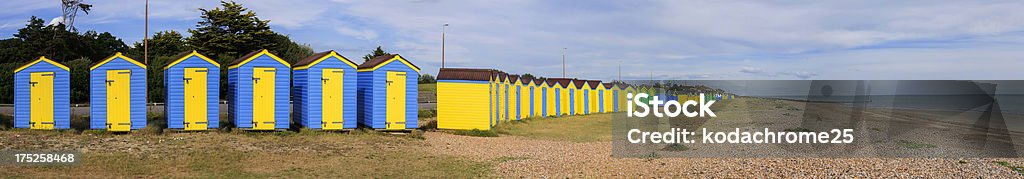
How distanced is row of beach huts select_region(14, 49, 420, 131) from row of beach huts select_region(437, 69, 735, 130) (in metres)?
3.00

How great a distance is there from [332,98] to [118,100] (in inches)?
194

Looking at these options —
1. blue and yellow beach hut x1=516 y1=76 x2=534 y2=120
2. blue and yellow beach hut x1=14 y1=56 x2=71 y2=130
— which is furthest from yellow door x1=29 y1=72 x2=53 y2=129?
blue and yellow beach hut x1=516 y1=76 x2=534 y2=120

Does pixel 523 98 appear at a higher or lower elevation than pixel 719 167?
higher

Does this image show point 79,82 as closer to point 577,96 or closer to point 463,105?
point 577,96

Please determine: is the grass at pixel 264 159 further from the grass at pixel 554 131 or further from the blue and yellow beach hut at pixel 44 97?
the grass at pixel 554 131

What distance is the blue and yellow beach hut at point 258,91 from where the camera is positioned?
17891 mm

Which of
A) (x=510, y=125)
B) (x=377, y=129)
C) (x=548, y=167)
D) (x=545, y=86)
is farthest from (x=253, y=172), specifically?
(x=545, y=86)

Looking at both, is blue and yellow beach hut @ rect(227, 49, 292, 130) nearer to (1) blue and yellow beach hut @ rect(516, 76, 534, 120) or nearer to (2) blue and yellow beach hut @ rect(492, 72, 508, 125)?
(2) blue and yellow beach hut @ rect(492, 72, 508, 125)

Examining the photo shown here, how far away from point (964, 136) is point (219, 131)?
21.1 meters

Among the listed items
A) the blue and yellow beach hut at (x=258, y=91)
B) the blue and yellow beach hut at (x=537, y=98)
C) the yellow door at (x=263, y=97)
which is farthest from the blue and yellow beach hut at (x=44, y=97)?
the blue and yellow beach hut at (x=537, y=98)

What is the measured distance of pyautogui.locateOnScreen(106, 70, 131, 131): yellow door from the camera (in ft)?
57.2

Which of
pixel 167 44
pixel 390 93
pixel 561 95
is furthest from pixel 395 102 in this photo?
pixel 167 44

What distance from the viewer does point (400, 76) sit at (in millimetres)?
19484

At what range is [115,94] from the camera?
688 inches
